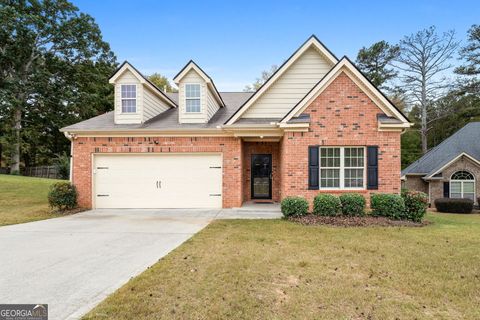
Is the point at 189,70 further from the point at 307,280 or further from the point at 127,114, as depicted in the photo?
the point at 307,280

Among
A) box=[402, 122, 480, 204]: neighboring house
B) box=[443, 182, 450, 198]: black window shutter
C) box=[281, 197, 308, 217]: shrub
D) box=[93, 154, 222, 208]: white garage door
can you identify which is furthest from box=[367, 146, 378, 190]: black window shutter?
box=[443, 182, 450, 198]: black window shutter

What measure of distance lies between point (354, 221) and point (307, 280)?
5.11 meters

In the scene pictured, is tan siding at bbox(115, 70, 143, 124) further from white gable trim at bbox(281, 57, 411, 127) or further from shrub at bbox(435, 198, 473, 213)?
shrub at bbox(435, 198, 473, 213)

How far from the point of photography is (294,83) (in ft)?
39.0

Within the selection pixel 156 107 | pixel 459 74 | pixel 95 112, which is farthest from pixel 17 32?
pixel 459 74

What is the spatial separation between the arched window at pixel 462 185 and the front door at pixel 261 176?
16.1 meters

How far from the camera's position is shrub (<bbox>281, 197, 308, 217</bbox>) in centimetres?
924

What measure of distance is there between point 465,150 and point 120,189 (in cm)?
2456

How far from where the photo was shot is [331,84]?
10.1m

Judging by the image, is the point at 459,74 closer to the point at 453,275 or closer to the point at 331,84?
the point at 331,84

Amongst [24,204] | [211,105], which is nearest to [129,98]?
[211,105]

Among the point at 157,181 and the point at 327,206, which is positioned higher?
the point at 157,181

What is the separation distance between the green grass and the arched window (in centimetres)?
2493

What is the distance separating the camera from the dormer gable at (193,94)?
1222 centimetres
